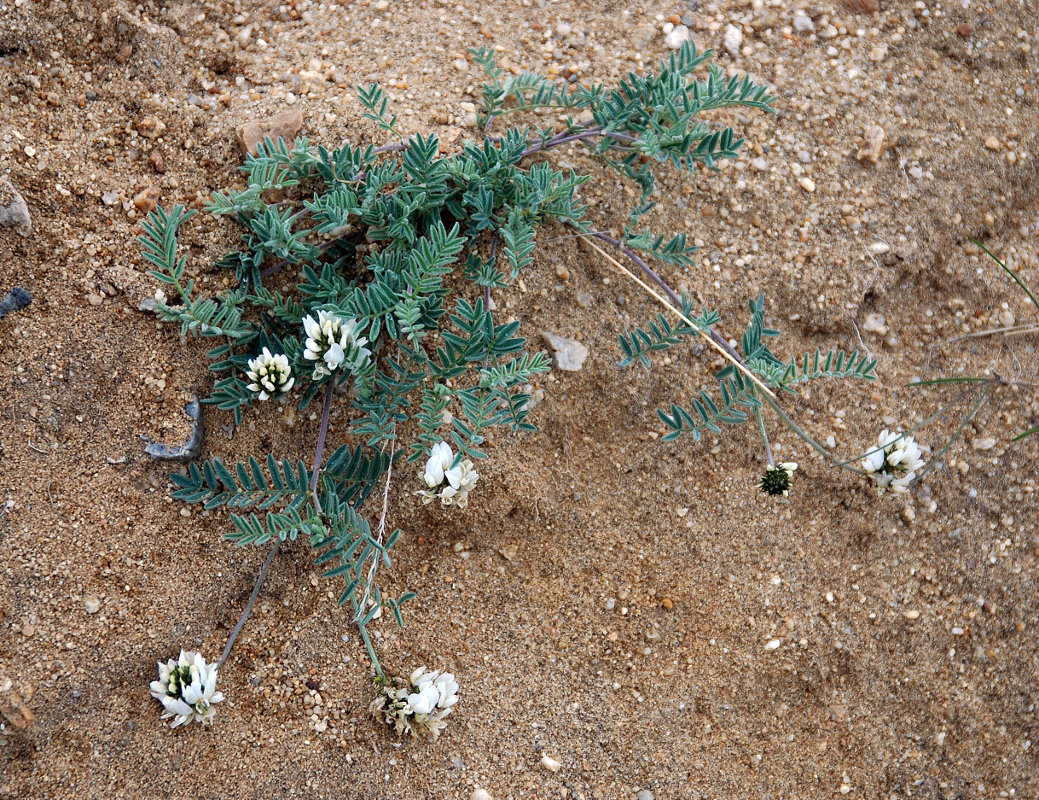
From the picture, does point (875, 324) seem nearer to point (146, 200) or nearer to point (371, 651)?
point (371, 651)

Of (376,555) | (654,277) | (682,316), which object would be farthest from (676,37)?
(376,555)

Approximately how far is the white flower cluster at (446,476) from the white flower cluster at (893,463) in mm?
1191

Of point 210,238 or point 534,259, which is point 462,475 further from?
point 210,238

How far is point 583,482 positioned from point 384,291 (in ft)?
2.83

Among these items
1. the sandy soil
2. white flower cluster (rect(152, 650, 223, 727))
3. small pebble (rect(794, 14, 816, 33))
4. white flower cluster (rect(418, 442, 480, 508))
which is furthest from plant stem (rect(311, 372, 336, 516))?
small pebble (rect(794, 14, 816, 33))

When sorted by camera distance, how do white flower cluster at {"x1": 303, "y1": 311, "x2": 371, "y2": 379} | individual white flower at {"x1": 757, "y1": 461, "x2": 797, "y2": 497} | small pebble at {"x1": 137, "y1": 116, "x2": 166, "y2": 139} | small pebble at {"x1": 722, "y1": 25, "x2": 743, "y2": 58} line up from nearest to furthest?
1. white flower cluster at {"x1": 303, "y1": 311, "x2": 371, "y2": 379}
2. individual white flower at {"x1": 757, "y1": 461, "x2": 797, "y2": 497}
3. small pebble at {"x1": 137, "y1": 116, "x2": 166, "y2": 139}
4. small pebble at {"x1": 722, "y1": 25, "x2": 743, "y2": 58}

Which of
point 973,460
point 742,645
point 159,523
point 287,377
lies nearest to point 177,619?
point 159,523

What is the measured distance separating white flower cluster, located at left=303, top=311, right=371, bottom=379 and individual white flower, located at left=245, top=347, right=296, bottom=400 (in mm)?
76

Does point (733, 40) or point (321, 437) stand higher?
point (733, 40)

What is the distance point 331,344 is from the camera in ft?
7.30

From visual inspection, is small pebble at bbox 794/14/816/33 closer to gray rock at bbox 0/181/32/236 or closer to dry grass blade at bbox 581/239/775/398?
dry grass blade at bbox 581/239/775/398

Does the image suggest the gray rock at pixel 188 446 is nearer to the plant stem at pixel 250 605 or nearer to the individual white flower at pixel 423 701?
the plant stem at pixel 250 605

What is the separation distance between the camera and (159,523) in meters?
2.41

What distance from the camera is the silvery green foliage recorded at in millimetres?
2295
